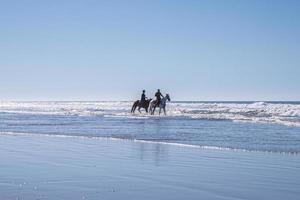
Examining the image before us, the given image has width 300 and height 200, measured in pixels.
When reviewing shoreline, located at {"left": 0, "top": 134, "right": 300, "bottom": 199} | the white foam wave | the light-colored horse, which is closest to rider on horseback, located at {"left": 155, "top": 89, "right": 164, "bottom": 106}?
the light-colored horse

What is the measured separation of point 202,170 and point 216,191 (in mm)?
1863

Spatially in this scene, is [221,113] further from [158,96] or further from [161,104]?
[158,96]

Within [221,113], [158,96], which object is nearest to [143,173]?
[158,96]

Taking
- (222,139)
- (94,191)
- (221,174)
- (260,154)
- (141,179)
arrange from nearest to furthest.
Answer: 1. (94,191)
2. (141,179)
3. (221,174)
4. (260,154)
5. (222,139)

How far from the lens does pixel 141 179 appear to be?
7.41 metres

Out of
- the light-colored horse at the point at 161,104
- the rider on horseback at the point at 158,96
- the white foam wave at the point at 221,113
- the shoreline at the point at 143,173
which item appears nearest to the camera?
the shoreline at the point at 143,173

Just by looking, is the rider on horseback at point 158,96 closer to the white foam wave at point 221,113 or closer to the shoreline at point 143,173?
the white foam wave at point 221,113

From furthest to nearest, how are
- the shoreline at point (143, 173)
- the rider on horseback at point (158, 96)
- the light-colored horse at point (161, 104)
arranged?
the light-colored horse at point (161, 104)
the rider on horseback at point (158, 96)
the shoreline at point (143, 173)

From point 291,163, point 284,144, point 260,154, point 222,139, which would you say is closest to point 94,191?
point 291,163

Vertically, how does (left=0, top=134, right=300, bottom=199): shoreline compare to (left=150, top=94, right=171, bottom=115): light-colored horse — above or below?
below

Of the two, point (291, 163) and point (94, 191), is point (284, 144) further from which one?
point (94, 191)

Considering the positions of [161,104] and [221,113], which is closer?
[161,104]

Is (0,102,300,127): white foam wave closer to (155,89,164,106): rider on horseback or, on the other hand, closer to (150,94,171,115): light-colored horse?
(150,94,171,115): light-colored horse

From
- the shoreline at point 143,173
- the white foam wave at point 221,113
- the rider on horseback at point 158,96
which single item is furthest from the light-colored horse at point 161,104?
the shoreline at point 143,173
